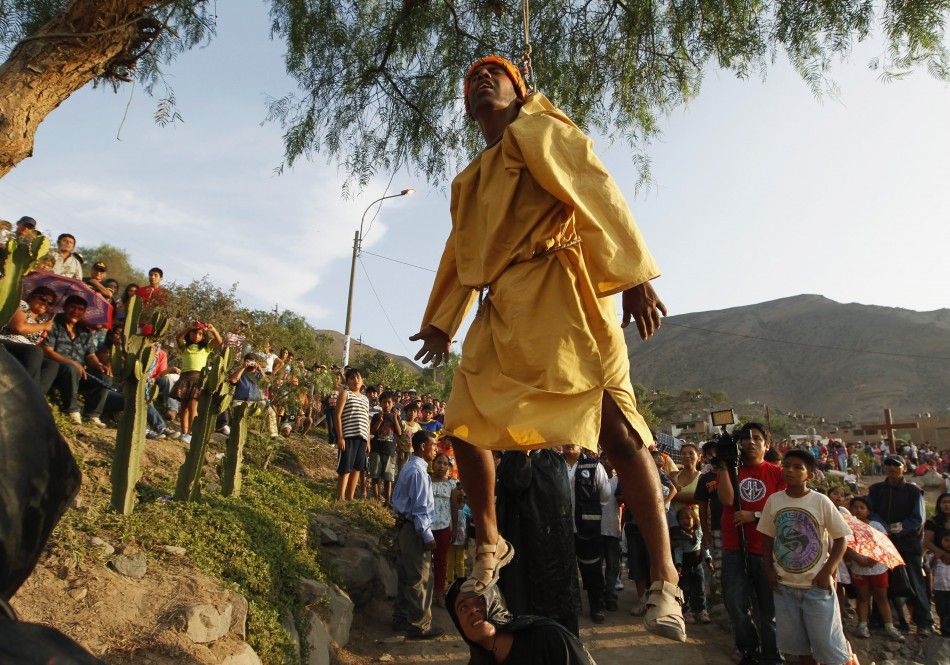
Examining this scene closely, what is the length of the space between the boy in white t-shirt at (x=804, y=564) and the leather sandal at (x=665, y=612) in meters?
3.40

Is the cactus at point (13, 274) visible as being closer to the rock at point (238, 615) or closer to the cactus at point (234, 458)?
the rock at point (238, 615)

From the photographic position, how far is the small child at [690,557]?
746 centimetres

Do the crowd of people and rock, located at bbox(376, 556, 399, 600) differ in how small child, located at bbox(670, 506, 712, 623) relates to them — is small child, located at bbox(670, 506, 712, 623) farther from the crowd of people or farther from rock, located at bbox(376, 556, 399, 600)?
rock, located at bbox(376, 556, 399, 600)

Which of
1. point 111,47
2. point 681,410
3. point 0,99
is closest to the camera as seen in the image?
point 0,99

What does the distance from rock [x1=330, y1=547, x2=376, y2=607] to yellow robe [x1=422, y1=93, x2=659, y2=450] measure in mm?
4826

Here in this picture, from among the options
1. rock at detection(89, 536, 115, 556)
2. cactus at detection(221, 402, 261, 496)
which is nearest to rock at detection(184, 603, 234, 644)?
rock at detection(89, 536, 115, 556)

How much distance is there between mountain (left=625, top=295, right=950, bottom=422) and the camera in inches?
2995

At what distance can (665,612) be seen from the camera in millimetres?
2502

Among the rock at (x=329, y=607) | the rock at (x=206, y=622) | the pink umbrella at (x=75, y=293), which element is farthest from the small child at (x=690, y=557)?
the pink umbrella at (x=75, y=293)

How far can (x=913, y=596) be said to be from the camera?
7.91 metres

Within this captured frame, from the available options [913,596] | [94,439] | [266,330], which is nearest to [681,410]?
[266,330]

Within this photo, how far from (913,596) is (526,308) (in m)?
7.77

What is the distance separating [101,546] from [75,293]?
407 centimetres

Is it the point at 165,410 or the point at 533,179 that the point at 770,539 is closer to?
the point at 533,179
